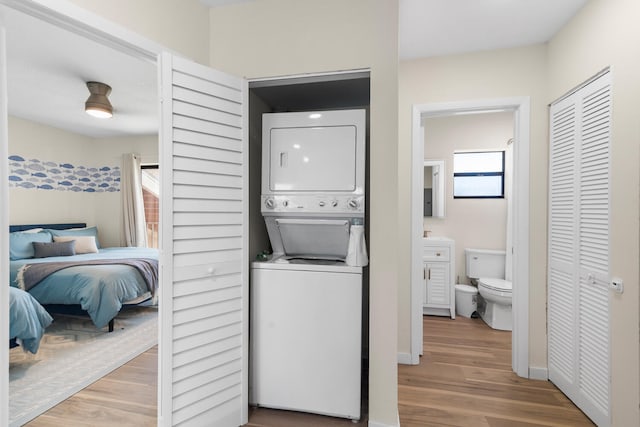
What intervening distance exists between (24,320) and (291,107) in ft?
9.08

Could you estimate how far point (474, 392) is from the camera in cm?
226

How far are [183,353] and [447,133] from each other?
12.9ft

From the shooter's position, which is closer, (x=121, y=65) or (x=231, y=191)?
(x=231, y=191)

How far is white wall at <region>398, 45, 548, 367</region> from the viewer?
2.46 metres

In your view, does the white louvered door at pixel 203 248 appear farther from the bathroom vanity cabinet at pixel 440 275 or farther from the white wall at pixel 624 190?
the bathroom vanity cabinet at pixel 440 275

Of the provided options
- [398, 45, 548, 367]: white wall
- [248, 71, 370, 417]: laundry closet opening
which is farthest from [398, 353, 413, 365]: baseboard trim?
[248, 71, 370, 417]: laundry closet opening

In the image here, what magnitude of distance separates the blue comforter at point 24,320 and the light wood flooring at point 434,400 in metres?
0.65

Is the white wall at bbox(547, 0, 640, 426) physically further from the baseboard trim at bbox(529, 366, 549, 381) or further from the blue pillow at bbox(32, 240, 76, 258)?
the blue pillow at bbox(32, 240, 76, 258)

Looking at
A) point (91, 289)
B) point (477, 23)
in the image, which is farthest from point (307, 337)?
point (91, 289)

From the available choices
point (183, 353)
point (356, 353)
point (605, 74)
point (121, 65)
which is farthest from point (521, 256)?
point (121, 65)

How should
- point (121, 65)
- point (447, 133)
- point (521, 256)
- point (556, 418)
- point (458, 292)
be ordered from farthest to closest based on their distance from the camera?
1. point (447, 133)
2. point (458, 292)
3. point (121, 65)
4. point (521, 256)
5. point (556, 418)

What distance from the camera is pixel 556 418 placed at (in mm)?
1985

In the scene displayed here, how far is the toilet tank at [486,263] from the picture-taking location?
151 inches

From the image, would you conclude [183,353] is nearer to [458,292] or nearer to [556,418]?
[556,418]
